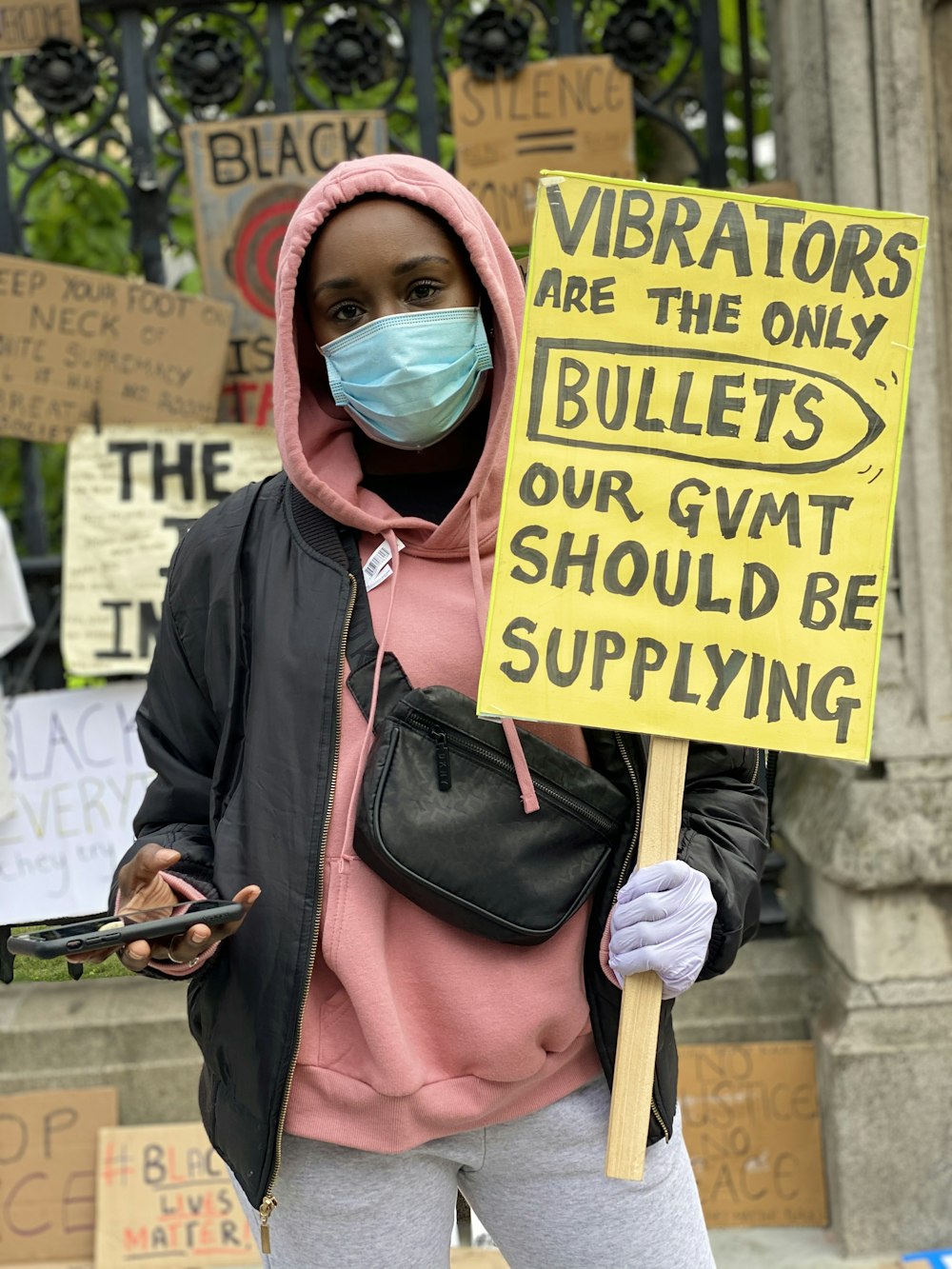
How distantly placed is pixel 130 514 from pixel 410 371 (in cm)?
219

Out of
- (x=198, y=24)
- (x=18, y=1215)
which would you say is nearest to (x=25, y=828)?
(x=18, y=1215)

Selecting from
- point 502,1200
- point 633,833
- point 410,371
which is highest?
point 410,371

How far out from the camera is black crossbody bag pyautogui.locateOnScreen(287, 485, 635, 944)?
1.64 metres

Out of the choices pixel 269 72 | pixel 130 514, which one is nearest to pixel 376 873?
pixel 130 514

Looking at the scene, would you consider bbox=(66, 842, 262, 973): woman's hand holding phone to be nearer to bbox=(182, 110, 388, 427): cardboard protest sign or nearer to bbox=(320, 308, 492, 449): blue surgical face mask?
bbox=(320, 308, 492, 449): blue surgical face mask

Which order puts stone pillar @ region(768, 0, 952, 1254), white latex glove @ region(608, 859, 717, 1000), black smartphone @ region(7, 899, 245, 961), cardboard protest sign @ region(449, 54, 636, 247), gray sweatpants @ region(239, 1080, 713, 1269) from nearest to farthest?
black smartphone @ region(7, 899, 245, 961), white latex glove @ region(608, 859, 717, 1000), gray sweatpants @ region(239, 1080, 713, 1269), stone pillar @ region(768, 0, 952, 1254), cardboard protest sign @ region(449, 54, 636, 247)

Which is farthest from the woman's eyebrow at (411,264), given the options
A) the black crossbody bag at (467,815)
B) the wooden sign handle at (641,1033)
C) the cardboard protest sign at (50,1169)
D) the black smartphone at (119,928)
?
the cardboard protest sign at (50,1169)

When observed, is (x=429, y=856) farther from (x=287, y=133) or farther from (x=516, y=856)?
(x=287, y=133)

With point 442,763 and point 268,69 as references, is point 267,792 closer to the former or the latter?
point 442,763

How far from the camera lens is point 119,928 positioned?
156cm

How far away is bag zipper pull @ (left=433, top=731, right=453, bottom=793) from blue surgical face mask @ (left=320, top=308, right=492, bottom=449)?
408 mm

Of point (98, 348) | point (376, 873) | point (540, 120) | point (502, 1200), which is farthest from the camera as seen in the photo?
point (98, 348)

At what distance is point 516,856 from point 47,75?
9.80ft

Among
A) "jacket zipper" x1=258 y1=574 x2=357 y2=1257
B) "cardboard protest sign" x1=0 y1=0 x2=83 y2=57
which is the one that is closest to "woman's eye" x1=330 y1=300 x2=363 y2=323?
"jacket zipper" x1=258 y1=574 x2=357 y2=1257
